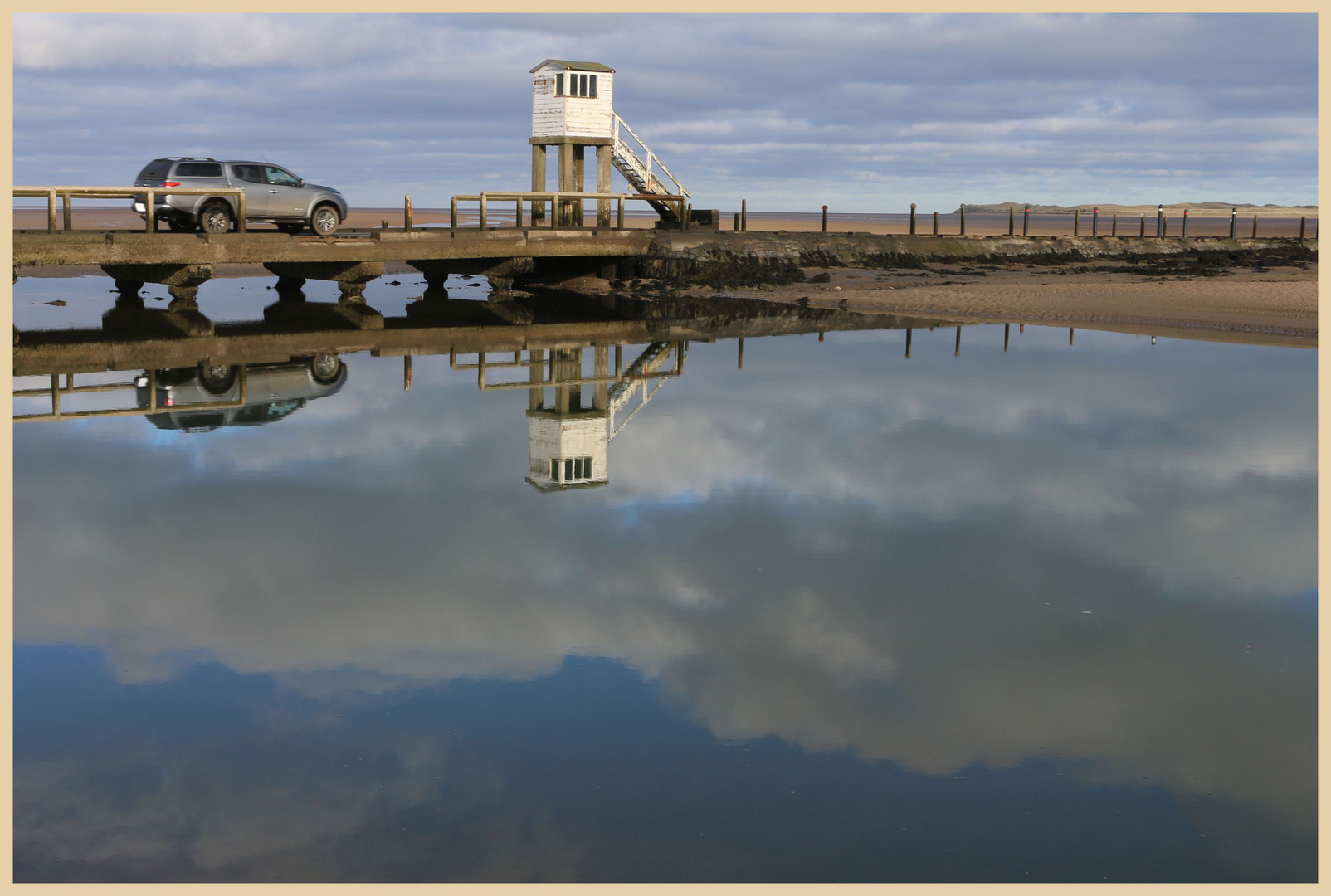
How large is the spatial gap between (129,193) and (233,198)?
79.8 inches

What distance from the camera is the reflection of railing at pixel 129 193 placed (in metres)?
23.1

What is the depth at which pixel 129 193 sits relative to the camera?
2402cm

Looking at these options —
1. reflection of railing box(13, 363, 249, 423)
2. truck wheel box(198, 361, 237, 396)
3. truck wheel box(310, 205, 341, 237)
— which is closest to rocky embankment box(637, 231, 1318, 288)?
truck wheel box(310, 205, 341, 237)

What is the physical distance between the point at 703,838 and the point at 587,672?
5.54 feet

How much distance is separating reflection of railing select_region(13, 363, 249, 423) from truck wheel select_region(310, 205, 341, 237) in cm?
1031

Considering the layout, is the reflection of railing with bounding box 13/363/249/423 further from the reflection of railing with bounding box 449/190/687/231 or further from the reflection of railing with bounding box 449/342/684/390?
the reflection of railing with bounding box 449/190/687/231

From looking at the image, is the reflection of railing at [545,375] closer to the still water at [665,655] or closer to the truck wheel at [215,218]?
the still water at [665,655]

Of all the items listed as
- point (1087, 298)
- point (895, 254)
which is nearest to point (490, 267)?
point (895, 254)

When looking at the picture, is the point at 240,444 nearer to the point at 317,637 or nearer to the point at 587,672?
the point at 317,637

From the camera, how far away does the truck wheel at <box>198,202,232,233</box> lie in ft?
82.0

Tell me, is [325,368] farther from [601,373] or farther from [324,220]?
[324,220]

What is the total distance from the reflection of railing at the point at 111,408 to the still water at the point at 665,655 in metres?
0.96

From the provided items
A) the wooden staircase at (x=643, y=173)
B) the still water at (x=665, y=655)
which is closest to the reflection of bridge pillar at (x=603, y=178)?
the wooden staircase at (x=643, y=173)

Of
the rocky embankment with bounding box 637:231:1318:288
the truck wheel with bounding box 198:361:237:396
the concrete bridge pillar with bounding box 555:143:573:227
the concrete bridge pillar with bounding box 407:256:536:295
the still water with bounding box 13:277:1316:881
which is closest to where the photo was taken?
the still water with bounding box 13:277:1316:881
